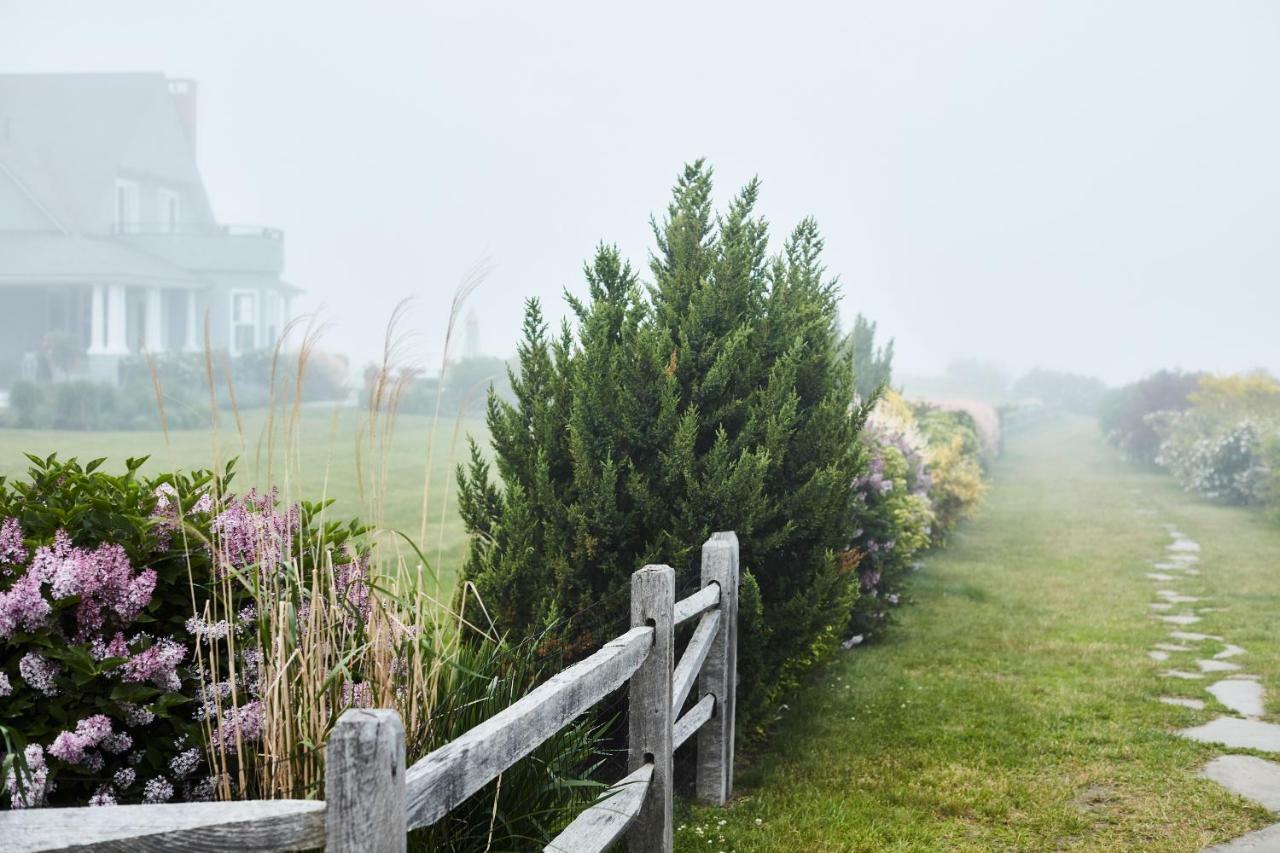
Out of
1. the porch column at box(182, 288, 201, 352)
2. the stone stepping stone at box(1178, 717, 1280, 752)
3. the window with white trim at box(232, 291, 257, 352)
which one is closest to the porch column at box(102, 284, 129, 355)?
the porch column at box(182, 288, 201, 352)

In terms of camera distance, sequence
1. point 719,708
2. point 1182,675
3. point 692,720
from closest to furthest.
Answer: point 692,720
point 719,708
point 1182,675

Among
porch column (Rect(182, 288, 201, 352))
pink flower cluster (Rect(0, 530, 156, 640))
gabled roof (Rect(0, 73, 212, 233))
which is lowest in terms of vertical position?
pink flower cluster (Rect(0, 530, 156, 640))

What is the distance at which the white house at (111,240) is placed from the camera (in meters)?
28.5

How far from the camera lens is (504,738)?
93.5 inches

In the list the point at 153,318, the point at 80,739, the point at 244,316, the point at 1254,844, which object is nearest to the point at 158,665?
the point at 80,739

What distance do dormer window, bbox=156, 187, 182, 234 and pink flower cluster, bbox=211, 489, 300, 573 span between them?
32391 millimetres

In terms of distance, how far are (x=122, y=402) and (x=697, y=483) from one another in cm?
2341

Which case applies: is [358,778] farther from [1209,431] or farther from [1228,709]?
[1209,431]

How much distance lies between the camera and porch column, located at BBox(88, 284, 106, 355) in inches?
1106

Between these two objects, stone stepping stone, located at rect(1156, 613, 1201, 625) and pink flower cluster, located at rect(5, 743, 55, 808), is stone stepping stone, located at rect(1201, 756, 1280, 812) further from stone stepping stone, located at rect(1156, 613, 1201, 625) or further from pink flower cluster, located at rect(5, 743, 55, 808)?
pink flower cluster, located at rect(5, 743, 55, 808)

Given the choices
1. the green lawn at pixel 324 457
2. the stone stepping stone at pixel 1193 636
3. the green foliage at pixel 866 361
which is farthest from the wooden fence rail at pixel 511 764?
the green foliage at pixel 866 361

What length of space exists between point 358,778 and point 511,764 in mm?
724

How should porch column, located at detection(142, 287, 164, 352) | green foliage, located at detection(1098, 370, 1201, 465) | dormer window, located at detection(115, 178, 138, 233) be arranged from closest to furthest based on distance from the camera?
1. green foliage, located at detection(1098, 370, 1201, 465)
2. porch column, located at detection(142, 287, 164, 352)
3. dormer window, located at detection(115, 178, 138, 233)

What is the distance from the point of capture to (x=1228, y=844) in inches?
160
